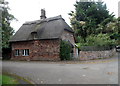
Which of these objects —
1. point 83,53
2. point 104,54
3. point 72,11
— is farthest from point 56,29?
point 72,11

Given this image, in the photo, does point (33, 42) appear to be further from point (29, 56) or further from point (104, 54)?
point (104, 54)

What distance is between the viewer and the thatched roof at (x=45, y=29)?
1730 centimetres

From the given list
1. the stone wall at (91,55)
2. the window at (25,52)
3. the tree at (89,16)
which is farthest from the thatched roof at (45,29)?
the tree at (89,16)

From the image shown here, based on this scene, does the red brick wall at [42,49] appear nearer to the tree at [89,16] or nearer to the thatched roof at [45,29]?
the thatched roof at [45,29]

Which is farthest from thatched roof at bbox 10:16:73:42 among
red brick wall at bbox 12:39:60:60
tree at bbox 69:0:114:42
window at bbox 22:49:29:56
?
tree at bbox 69:0:114:42

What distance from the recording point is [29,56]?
724 inches

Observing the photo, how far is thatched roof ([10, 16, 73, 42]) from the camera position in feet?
56.8

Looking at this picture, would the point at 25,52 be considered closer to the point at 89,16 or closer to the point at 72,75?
the point at 72,75

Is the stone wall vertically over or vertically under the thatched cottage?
under

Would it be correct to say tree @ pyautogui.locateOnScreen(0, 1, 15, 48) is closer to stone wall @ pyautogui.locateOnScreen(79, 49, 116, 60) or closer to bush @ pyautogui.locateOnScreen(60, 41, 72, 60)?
bush @ pyautogui.locateOnScreen(60, 41, 72, 60)

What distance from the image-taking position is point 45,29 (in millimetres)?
18797

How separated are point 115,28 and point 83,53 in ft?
29.2

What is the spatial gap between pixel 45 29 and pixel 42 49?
3.64 meters

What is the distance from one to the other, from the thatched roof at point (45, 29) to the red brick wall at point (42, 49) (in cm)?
82
